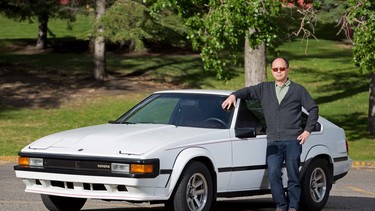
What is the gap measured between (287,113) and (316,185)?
4.89 feet

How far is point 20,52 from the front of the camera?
43.2m

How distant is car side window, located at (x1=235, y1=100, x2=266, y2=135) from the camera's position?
38.5 ft

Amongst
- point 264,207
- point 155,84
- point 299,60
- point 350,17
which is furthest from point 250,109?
point 299,60

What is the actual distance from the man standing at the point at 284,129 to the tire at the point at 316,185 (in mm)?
764

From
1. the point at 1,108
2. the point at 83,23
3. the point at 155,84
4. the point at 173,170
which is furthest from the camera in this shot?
the point at 83,23

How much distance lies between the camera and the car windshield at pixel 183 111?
11.6 meters

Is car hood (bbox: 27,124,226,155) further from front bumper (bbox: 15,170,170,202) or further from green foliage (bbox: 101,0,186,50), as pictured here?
green foliage (bbox: 101,0,186,50)

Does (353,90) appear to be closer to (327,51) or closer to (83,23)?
(327,51)

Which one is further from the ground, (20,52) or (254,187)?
(254,187)

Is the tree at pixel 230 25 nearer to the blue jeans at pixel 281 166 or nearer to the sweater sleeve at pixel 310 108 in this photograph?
the sweater sleeve at pixel 310 108

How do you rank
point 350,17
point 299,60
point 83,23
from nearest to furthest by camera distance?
point 350,17 → point 299,60 → point 83,23

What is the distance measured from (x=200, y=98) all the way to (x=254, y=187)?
3.99 ft

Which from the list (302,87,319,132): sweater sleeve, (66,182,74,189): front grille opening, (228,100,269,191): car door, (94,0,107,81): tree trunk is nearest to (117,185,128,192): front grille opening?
(66,182,74,189): front grille opening

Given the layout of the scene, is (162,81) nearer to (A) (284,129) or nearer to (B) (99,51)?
(B) (99,51)
